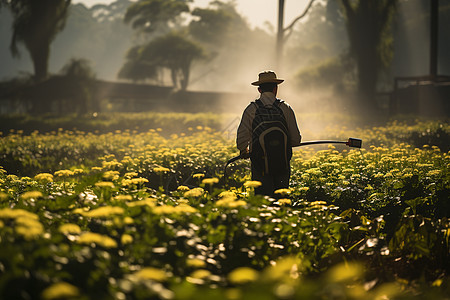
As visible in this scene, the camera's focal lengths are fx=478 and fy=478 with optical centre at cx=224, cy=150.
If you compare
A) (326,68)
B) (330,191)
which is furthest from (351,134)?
(326,68)

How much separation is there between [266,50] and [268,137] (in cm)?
6846

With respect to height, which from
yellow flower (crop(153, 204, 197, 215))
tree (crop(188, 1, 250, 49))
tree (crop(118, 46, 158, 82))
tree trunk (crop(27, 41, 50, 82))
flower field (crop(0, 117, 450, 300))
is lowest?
flower field (crop(0, 117, 450, 300))

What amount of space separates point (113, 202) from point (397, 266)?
→ 2594mm

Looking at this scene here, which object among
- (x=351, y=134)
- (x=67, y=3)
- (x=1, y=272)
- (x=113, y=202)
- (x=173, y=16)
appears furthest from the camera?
A: (x=173, y=16)

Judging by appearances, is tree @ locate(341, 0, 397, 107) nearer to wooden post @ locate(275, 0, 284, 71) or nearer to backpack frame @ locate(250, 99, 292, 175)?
wooden post @ locate(275, 0, 284, 71)

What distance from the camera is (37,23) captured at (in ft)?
92.4

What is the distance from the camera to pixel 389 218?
524 cm

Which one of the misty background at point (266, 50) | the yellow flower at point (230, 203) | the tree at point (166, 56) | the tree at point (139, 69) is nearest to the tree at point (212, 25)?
the misty background at point (266, 50)

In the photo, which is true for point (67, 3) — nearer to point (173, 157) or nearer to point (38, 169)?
point (38, 169)

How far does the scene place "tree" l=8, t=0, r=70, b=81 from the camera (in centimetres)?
2806

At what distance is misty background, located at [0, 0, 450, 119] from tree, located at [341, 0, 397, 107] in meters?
0.99

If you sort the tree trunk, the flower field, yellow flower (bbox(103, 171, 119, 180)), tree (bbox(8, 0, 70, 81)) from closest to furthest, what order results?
the flower field < yellow flower (bbox(103, 171, 119, 180)) < tree (bbox(8, 0, 70, 81)) < the tree trunk

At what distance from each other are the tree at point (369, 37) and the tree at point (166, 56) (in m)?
26.1

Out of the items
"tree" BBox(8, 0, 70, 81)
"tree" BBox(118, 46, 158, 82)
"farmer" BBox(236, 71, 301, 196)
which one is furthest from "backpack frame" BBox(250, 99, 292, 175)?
"tree" BBox(118, 46, 158, 82)
